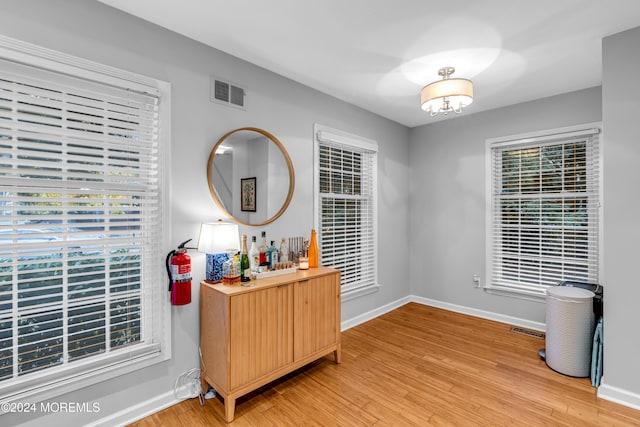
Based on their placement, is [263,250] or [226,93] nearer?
[226,93]

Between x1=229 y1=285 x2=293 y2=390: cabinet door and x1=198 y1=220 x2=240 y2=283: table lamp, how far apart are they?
0.35 m

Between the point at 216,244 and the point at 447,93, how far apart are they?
7.51 feet

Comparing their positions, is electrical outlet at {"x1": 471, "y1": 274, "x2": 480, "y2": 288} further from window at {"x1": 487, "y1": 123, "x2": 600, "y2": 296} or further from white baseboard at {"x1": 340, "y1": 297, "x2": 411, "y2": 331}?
white baseboard at {"x1": 340, "y1": 297, "x2": 411, "y2": 331}

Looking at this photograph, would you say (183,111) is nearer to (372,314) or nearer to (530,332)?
(372,314)

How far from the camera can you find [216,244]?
2.22m

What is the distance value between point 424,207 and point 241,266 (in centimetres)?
316

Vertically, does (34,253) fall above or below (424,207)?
below

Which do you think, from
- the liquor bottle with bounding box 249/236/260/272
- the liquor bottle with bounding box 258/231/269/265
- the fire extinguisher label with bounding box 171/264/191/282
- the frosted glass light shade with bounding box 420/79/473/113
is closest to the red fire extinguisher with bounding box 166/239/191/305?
the fire extinguisher label with bounding box 171/264/191/282

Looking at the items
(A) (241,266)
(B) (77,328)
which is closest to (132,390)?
(B) (77,328)

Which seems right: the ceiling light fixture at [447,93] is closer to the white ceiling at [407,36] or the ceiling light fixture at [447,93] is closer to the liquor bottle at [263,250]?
the white ceiling at [407,36]

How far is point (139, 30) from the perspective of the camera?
2.09m

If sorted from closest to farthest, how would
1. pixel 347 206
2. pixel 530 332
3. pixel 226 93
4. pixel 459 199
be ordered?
pixel 226 93 < pixel 530 332 < pixel 347 206 < pixel 459 199

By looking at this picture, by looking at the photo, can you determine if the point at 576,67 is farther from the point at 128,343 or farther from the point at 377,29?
the point at 128,343

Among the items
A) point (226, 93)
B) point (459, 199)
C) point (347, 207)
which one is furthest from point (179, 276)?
point (459, 199)
